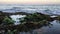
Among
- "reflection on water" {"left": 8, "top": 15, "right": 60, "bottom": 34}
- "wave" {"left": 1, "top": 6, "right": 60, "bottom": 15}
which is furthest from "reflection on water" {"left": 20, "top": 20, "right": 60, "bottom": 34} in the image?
"wave" {"left": 1, "top": 6, "right": 60, "bottom": 15}

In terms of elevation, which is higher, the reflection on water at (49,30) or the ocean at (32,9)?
the ocean at (32,9)

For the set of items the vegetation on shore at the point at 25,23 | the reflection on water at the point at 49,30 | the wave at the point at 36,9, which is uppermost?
the wave at the point at 36,9

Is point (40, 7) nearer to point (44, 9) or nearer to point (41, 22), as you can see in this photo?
point (44, 9)

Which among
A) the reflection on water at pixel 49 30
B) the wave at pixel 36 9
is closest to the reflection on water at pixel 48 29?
the reflection on water at pixel 49 30

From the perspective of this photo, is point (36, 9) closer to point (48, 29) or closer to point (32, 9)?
point (32, 9)

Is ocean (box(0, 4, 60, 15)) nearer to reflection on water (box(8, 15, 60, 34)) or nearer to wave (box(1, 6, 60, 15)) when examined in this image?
wave (box(1, 6, 60, 15))

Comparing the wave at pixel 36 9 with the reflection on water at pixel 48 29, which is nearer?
the reflection on water at pixel 48 29

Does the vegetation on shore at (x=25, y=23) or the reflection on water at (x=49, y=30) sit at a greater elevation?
the vegetation on shore at (x=25, y=23)

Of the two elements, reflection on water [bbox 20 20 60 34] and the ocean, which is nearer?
reflection on water [bbox 20 20 60 34]

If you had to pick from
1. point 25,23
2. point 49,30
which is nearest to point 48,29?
point 49,30

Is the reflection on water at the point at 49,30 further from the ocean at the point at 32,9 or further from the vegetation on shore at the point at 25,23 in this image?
the ocean at the point at 32,9

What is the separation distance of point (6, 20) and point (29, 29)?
41cm

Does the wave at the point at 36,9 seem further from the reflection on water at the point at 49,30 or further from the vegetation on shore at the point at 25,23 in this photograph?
the reflection on water at the point at 49,30

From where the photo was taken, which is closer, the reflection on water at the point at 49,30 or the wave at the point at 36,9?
the reflection on water at the point at 49,30
